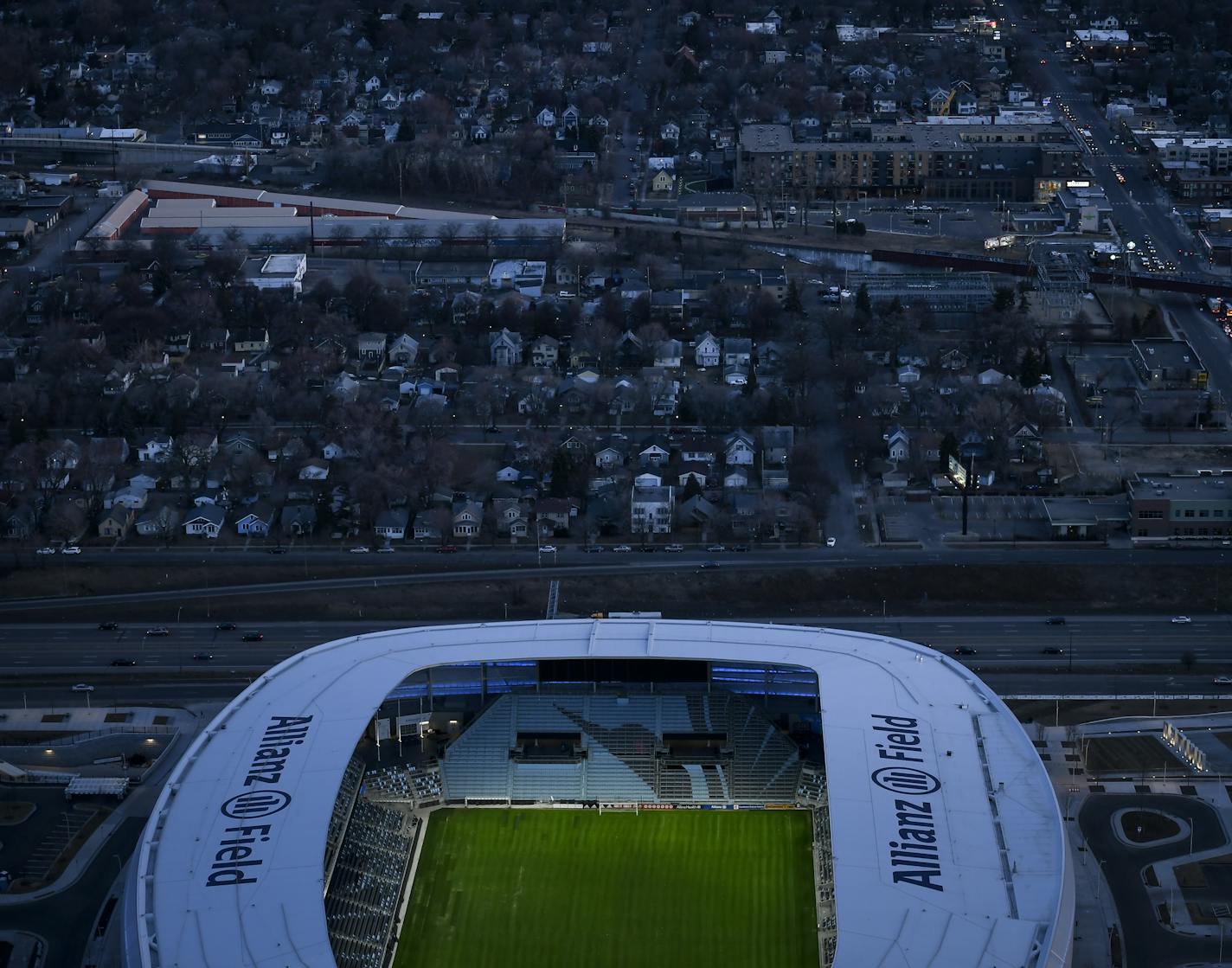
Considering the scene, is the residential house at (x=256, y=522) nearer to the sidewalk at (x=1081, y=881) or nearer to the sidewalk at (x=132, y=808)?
the sidewalk at (x=132, y=808)

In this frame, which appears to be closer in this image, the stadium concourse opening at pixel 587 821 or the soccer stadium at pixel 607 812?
the soccer stadium at pixel 607 812

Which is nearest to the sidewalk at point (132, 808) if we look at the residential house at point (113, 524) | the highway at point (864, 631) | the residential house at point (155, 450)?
the highway at point (864, 631)

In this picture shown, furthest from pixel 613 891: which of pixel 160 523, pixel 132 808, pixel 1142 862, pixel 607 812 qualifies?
pixel 160 523

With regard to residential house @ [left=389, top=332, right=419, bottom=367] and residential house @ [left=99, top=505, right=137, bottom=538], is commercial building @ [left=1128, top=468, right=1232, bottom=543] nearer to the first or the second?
residential house @ [left=389, top=332, right=419, bottom=367]

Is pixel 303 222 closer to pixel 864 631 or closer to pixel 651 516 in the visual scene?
pixel 651 516

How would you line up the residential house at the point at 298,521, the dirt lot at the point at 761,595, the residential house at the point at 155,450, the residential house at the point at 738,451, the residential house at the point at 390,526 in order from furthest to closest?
the residential house at the point at 155,450 → the residential house at the point at 738,451 → the residential house at the point at 298,521 → the residential house at the point at 390,526 → the dirt lot at the point at 761,595

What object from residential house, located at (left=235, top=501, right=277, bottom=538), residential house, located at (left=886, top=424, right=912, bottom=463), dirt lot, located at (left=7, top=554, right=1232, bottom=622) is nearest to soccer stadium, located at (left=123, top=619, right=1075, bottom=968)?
dirt lot, located at (left=7, top=554, right=1232, bottom=622)
